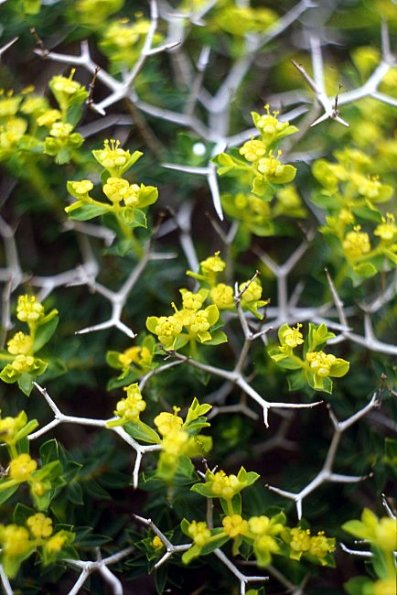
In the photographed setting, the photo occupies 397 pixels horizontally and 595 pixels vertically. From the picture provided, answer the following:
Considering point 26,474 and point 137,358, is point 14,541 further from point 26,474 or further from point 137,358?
point 137,358

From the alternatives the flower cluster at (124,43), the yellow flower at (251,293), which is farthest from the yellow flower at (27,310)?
the flower cluster at (124,43)

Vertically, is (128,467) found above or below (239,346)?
below

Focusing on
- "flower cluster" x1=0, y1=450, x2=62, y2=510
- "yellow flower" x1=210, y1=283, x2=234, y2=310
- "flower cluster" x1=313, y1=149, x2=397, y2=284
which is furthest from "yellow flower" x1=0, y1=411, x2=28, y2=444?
"flower cluster" x1=313, y1=149, x2=397, y2=284

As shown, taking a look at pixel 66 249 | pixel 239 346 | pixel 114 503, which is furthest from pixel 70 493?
pixel 66 249

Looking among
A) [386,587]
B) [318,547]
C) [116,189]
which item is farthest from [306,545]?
[116,189]

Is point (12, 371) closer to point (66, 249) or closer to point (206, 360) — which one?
point (206, 360)

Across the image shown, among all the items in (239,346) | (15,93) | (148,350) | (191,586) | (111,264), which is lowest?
(191,586)

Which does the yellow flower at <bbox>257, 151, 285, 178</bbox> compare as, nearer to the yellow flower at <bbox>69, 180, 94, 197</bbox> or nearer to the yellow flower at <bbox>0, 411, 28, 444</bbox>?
the yellow flower at <bbox>69, 180, 94, 197</bbox>

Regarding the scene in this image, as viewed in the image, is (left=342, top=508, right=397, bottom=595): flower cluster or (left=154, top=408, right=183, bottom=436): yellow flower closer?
(left=342, top=508, right=397, bottom=595): flower cluster
